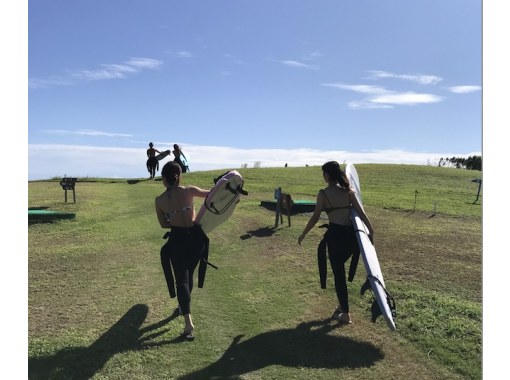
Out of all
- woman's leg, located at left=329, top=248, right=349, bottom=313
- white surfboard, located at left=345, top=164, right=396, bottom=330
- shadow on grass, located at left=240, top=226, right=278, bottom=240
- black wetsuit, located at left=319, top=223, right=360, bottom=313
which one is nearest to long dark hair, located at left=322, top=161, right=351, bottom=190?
white surfboard, located at left=345, top=164, right=396, bottom=330

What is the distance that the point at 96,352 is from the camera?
5.63 metres

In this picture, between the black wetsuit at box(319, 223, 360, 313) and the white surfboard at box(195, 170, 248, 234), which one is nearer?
the black wetsuit at box(319, 223, 360, 313)

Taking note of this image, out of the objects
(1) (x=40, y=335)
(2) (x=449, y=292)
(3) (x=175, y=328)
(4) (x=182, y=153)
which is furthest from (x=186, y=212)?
(4) (x=182, y=153)

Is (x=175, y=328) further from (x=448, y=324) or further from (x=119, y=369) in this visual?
A: (x=448, y=324)

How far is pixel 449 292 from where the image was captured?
830 cm

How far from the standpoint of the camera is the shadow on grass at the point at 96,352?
5.14m

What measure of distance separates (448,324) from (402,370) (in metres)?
1.86

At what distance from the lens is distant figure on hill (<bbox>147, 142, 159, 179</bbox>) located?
23734 millimetres

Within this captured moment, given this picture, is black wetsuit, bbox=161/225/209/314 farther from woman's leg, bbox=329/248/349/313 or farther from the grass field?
woman's leg, bbox=329/248/349/313

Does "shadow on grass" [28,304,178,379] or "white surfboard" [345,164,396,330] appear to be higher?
"white surfboard" [345,164,396,330]

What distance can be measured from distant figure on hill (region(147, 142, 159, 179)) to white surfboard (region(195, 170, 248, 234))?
701 inches

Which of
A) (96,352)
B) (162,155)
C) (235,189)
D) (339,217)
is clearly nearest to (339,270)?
(339,217)

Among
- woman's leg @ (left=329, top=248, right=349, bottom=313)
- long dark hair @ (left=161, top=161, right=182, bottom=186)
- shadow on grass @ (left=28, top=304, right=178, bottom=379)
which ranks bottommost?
shadow on grass @ (left=28, top=304, right=178, bottom=379)

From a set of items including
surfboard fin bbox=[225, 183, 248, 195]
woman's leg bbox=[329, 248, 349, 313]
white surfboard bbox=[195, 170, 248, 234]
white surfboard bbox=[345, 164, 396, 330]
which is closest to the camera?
white surfboard bbox=[345, 164, 396, 330]
